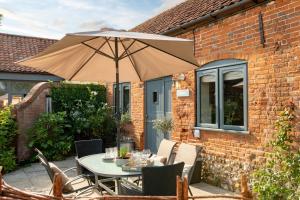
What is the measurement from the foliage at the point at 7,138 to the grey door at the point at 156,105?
3.85 metres

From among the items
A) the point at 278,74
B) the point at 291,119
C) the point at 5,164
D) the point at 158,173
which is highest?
the point at 278,74

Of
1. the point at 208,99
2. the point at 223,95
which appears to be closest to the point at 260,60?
the point at 223,95

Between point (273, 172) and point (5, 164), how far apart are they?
6.62 metres

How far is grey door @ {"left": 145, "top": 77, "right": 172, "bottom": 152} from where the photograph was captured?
872 centimetres

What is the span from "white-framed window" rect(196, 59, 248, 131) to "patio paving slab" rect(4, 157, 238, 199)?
1.29m

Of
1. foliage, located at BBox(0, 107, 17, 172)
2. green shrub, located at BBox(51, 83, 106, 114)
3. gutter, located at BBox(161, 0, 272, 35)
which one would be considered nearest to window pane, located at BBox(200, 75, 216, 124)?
gutter, located at BBox(161, 0, 272, 35)

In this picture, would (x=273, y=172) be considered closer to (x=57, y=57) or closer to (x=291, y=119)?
(x=291, y=119)

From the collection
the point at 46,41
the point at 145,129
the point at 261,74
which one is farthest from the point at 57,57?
the point at 46,41

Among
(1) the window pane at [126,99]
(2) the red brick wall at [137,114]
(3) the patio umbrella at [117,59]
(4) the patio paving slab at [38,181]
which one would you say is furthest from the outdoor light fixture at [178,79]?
(1) the window pane at [126,99]

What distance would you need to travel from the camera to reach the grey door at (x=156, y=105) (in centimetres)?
872

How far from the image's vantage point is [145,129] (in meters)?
9.80

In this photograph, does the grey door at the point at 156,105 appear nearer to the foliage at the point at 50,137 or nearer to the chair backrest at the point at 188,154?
the foliage at the point at 50,137

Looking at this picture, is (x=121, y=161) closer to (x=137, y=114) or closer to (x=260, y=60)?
(x=260, y=60)

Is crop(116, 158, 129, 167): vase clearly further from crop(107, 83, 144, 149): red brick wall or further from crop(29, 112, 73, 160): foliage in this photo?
crop(29, 112, 73, 160): foliage
